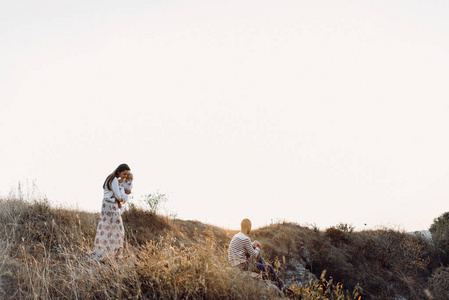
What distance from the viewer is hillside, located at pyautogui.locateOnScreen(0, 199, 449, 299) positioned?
420 cm

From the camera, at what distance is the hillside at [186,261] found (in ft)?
13.8

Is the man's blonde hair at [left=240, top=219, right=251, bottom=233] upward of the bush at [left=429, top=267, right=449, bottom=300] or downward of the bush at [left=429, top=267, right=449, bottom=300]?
upward

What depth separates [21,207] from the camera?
9.21 m

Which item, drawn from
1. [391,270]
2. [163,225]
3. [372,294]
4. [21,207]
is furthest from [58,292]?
[391,270]

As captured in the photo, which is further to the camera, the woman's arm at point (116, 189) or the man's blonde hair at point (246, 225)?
the woman's arm at point (116, 189)

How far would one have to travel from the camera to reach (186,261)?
4.41m

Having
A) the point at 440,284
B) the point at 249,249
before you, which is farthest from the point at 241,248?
the point at 440,284

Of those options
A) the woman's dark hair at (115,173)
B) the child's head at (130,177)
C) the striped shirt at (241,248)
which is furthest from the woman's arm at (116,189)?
the striped shirt at (241,248)

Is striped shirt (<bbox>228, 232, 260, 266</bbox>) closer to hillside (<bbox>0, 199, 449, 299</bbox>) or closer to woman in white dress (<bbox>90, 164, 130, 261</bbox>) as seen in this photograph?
hillside (<bbox>0, 199, 449, 299</bbox>)

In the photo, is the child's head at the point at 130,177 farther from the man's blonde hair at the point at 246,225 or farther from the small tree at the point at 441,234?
the small tree at the point at 441,234

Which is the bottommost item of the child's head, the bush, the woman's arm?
the bush

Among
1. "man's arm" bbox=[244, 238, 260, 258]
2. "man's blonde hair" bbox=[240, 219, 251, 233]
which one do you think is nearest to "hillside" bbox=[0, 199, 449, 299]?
"man's arm" bbox=[244, 238, 260, 258]

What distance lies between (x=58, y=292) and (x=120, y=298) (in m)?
1.15

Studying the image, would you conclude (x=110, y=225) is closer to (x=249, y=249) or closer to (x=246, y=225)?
(x=246, y=225)
